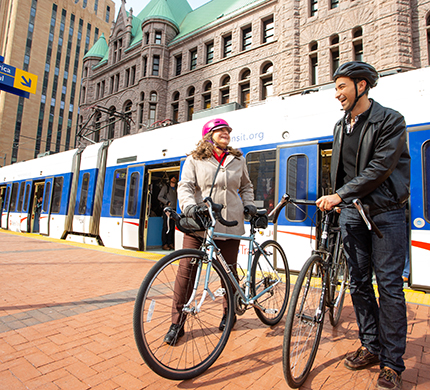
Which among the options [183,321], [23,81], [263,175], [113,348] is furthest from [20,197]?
[183,321]

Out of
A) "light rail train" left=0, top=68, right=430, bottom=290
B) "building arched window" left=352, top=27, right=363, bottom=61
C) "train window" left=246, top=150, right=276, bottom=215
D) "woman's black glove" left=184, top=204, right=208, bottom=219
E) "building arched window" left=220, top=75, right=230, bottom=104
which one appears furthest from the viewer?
"building arched window" left=220, top=75, right=230, bottom=104

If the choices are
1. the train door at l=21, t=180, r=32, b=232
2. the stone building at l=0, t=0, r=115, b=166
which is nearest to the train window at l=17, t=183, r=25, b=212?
the train door at l=21, t=180, r=32, b=232

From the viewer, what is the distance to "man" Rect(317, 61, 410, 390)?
1877 mm

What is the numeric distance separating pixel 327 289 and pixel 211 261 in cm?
88

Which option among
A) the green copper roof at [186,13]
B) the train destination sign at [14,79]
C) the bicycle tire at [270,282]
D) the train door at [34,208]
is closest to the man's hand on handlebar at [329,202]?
the bicycle tire at [270,282]

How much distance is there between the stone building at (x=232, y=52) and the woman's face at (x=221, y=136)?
408cm

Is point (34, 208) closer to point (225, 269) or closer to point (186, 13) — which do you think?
point (225, 269)

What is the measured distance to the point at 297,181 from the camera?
16.6ft

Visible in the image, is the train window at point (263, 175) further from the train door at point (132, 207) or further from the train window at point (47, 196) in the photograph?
the train window at point (47, 196)

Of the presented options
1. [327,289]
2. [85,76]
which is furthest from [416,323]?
[85,76]

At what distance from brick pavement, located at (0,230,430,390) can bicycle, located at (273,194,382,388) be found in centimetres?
19

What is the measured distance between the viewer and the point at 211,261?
2107 millimetres

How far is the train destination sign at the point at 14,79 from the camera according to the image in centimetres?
811

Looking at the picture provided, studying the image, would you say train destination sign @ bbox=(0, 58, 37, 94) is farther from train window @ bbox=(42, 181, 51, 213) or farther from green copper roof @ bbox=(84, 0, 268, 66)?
green copper roof @ bbox=(84, 0, 268, 66)
